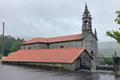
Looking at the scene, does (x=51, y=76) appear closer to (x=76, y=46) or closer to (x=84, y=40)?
(x=76, y=46)

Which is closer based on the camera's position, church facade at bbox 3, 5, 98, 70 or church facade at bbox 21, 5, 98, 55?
church facade at bbox 3, 5, 98, 70

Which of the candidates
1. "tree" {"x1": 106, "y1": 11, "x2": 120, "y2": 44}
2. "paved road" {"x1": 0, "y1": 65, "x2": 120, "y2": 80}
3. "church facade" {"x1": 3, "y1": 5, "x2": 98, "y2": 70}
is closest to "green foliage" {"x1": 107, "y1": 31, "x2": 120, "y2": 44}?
"tree" {"x1": 106, "y1": 11, "x2": 120, "y2": 44}

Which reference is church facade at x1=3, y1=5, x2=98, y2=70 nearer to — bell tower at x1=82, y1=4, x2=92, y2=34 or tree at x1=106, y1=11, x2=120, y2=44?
bell tower at x1=82, y1=4, x2=92, y2=34

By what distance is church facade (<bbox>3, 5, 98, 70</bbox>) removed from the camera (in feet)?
121

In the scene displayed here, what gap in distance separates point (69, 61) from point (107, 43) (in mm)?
140167

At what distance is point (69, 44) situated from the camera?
5116cm

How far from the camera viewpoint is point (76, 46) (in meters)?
49.6

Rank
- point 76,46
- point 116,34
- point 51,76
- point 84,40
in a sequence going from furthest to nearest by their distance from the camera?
point 76,46 < point 84,40 < point 51,76 < point 116,34

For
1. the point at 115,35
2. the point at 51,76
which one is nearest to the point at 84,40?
the point at 51,76

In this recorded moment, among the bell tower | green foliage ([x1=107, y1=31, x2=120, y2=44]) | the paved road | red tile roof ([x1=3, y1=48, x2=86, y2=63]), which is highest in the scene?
the bell tower

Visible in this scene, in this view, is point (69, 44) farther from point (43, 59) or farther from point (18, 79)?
point (18, 79)

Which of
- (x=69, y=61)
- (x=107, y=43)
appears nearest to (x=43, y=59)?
(x=69, y=61)

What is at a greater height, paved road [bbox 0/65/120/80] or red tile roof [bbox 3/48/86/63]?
red tile roof [bbox 3/48/86/63]

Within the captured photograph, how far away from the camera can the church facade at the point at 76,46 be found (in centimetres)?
3685
